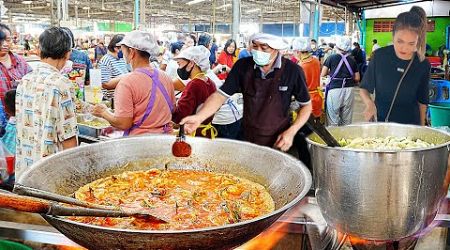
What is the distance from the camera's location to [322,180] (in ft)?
6.23

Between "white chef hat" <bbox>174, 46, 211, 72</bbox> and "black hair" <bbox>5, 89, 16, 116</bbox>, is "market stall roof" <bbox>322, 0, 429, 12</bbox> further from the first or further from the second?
"black hair" <bbox>5, 89, 16, 116</bbox>

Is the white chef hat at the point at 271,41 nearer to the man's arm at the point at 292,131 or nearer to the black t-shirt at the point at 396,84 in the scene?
the man's arm at the point at 292,131

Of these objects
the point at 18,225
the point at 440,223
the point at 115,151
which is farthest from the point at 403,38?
the point at 18,225

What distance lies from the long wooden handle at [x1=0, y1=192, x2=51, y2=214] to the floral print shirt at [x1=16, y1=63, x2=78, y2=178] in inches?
66.3

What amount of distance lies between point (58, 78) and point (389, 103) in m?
2.52

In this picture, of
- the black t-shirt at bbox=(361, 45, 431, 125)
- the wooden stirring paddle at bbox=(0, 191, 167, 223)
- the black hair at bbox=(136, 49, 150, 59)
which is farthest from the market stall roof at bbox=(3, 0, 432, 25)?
the wooden stirring paddle at bbox=(0, 191, 167, 223)

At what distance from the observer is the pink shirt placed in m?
3.04

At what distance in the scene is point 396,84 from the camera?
139 inches

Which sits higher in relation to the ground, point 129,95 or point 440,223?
point 129,95

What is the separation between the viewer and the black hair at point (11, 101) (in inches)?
130

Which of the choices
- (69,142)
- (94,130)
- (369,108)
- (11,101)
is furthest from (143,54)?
(369,108)

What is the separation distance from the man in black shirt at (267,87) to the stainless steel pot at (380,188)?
145 centimetres

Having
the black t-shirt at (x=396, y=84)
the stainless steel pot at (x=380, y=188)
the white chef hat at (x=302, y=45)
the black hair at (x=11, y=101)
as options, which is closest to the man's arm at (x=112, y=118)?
the black hair at (x=11, y=101)

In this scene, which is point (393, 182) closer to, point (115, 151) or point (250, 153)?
point (250, 153)
